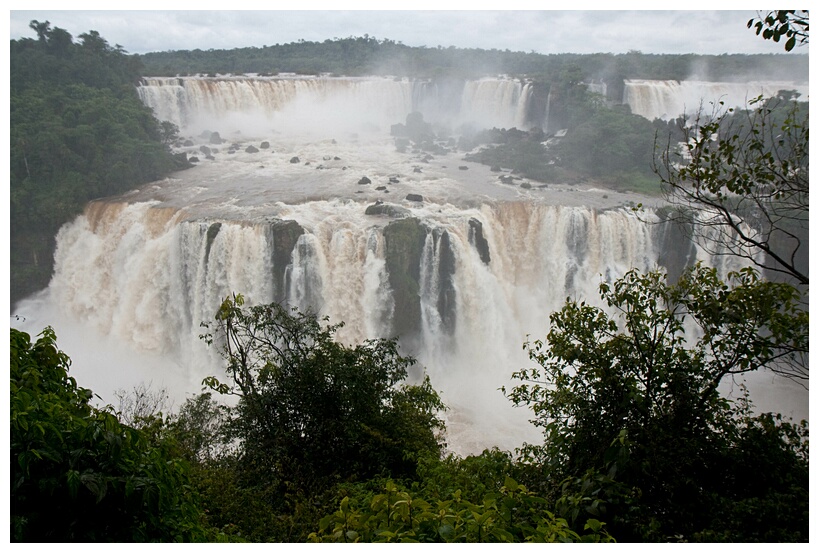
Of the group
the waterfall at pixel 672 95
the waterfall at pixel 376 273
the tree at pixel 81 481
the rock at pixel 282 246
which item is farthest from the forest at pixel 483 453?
the waterfall at pixel 672 95

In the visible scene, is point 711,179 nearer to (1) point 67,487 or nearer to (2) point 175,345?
(1) point 67,487

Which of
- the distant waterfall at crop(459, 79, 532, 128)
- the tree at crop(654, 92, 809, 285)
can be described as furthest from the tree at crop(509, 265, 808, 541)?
the distant waterfall at crop(459, 79, 532, 128)

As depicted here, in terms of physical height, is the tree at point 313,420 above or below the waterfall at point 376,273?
above

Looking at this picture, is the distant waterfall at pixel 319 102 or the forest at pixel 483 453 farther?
the distant waterfall at pixel 319 102

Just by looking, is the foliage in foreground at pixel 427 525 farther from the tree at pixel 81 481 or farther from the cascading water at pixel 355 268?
the cascading water at pixel 355 268

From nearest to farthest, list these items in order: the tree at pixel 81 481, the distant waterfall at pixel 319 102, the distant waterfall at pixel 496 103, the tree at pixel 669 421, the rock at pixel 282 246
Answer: the tree at pixel 81 481, the tree at pixel 669 421, the rock at pixel 282 246, the distant waterfall at pixel 319 102, the distant waterfall at pixel 496 103

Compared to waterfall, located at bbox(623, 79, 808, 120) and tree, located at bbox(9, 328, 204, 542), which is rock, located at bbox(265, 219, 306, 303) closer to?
tree, located at bbox(9, 328, 204, 542)

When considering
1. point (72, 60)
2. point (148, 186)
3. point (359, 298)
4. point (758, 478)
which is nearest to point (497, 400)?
point (359, 298)
